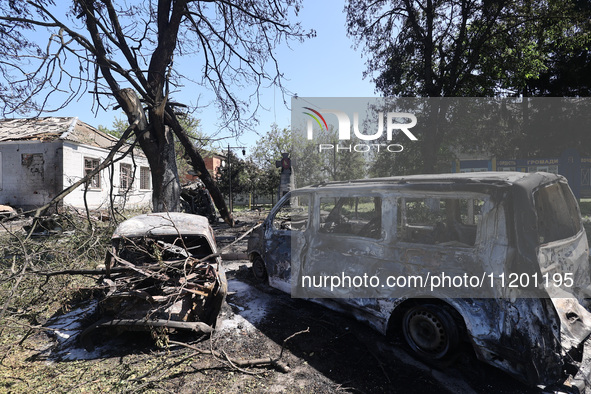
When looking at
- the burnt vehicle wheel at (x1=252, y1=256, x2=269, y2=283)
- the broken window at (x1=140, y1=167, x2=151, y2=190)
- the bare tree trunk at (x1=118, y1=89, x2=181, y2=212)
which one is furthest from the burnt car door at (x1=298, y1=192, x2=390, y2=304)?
the broken window at (x1=140, y1=167, x2=151, y2=190)

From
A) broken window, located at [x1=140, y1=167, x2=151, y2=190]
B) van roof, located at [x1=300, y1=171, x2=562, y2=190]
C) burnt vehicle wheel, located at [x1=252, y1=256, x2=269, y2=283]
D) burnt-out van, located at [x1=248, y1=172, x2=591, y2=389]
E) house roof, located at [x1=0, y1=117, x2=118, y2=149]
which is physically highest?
house roof, located at [x1=0, y1=117, x2=118, y2=149]

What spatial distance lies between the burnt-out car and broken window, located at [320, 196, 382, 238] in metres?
1.68

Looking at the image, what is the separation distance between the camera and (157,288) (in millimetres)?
3961

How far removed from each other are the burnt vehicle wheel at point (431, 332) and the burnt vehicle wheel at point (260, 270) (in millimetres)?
2969

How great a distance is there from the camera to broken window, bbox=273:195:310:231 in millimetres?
4586

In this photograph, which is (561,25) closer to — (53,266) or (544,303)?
(544,303)

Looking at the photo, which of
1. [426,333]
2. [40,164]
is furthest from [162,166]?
[40,164]

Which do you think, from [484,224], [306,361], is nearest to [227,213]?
[306,361]

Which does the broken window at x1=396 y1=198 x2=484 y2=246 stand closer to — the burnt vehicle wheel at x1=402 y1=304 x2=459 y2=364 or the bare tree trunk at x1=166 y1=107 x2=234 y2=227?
the burnt vehicle wheel at x1=402 y1=304 x2=459 y2=364

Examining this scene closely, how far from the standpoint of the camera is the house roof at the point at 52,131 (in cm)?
1479

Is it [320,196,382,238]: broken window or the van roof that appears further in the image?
[320,196,382,238]: broken window

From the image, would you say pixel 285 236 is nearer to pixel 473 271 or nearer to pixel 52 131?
pixel 473 271

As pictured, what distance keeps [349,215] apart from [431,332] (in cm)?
207

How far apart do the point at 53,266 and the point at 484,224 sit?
19.6 ft
